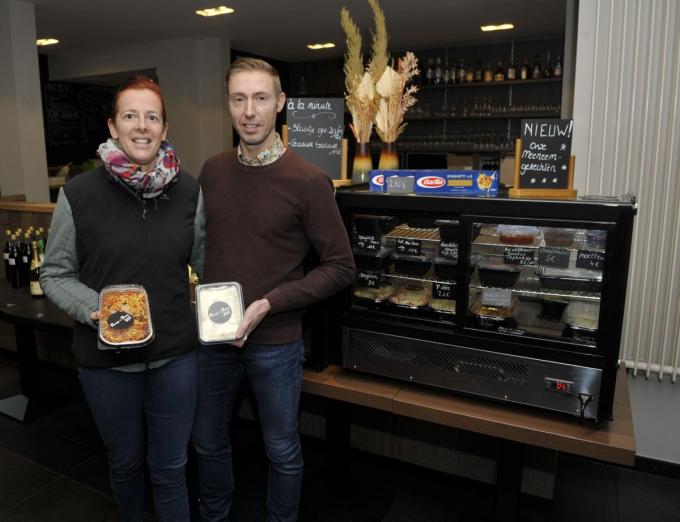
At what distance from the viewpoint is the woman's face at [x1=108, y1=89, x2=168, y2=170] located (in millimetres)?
1564

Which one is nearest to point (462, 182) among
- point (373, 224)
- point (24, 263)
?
point (373, 224)

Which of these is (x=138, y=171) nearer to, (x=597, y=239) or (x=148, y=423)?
(x=148, y=423)

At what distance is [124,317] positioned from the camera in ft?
5.00

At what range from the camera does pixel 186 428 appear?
1.77 m

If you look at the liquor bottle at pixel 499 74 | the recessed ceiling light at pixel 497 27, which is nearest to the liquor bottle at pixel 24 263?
the recessed ceiling light at pixel 497 27

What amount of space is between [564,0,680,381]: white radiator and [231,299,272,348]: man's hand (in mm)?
1704

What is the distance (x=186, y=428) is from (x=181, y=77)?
235 inches

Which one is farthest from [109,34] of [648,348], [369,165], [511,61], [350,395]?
[648,348]

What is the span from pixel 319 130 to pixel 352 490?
1.66 meters

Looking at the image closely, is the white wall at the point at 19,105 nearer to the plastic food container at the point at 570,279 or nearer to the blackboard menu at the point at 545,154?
the blackboard menu at the point at 545,154

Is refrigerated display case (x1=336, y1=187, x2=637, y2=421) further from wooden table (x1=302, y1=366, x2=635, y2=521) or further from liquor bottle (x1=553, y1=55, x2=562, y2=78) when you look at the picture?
liquor bottle (x1=553, y1=55, x2=562, y2=78)

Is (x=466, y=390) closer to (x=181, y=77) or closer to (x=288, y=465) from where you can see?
(x=288, y=465)

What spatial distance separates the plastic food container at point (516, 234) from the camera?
1899 mm

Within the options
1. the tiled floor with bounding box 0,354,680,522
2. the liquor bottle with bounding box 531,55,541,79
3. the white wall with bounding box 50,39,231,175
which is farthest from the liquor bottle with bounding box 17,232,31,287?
the liquor bottle with bounding box 531,55,541,79
